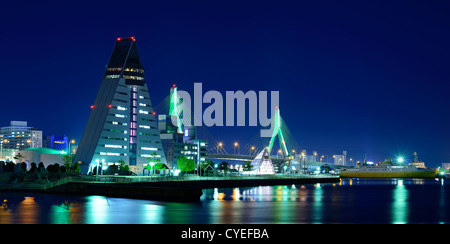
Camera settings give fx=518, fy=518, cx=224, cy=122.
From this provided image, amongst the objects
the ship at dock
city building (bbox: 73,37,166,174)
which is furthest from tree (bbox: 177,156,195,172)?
the ship at dock

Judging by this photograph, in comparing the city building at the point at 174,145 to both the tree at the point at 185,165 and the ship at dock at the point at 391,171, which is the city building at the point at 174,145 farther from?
the ship at dock at the point at 391,171

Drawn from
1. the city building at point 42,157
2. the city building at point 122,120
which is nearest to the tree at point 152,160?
the city building at point 122,120

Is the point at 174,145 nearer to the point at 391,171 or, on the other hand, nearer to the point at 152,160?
the point at 152,160

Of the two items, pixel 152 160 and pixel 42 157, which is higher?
pixel 42 157

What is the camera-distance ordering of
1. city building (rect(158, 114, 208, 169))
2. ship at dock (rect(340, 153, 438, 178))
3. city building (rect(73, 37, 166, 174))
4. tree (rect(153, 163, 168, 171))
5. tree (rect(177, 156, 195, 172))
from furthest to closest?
ship at dock (rect(340, 153, 438, 178)) < city building (rect(158, 114, 208, 169)) < tree (rect(177, 156, 195, 172)) < tree (rect(153, 163, 168, 171)) < city building (rect(73, 37, 166, 174))

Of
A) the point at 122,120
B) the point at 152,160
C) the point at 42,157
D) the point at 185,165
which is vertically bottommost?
the point at 185,165

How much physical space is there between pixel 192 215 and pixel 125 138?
9427cm

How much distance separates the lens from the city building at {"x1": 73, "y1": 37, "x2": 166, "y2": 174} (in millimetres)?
121250

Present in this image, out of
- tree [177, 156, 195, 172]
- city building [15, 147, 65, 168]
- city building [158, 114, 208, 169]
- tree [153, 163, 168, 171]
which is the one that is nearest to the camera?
tree [153, 163, 168, 171]

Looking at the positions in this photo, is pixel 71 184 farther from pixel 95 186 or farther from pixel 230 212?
pixel 230 212

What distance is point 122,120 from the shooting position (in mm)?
124438

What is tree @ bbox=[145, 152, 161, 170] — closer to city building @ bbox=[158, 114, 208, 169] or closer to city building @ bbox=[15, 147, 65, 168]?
city building @ bbox=[15, 147, 65, 168]

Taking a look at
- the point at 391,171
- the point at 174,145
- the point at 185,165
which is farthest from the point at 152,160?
the point at 391,171
